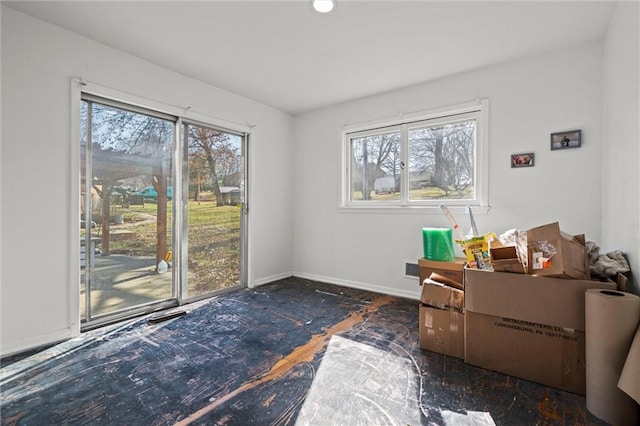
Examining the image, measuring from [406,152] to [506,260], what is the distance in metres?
2.06

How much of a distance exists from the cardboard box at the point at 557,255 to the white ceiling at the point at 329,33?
168 centimetres

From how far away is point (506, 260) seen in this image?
1941 mm

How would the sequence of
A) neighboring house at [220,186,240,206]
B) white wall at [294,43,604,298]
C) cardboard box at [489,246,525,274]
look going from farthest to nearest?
neighboring house at [220,186,240,206] < white wall at [294,43,604,298] < cardboard box at [489,246,525,274]

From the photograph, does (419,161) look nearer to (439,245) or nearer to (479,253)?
(439,245)

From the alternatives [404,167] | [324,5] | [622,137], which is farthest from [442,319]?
[324,5]

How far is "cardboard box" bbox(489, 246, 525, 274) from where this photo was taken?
6.28ft

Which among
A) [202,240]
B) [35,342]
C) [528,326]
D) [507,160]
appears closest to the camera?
[528,326]

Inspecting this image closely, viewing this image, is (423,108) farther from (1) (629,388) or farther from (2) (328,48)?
(1) (629,388)

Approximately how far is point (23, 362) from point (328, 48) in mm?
3426

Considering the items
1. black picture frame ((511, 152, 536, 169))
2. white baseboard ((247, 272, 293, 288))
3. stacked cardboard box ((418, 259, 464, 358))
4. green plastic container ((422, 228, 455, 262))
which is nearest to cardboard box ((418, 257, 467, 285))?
green plastic container ((422, 228, 455, 262))

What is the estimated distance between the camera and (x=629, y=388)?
131cm

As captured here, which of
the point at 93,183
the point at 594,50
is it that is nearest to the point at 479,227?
the point at 594,50

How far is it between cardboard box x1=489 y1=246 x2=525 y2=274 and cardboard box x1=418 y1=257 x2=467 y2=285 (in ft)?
2.49

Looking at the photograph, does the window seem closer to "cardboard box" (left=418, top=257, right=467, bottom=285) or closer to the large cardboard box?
"cardboard box" (left=418, top=257, right=467, bottom=285)
